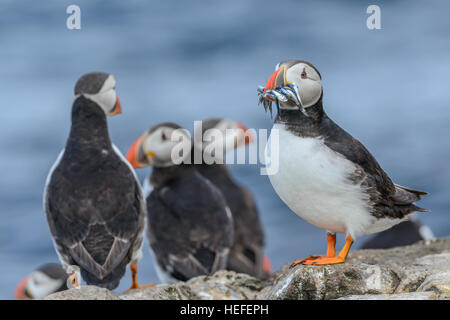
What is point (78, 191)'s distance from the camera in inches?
255

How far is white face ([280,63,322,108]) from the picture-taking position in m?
4.73

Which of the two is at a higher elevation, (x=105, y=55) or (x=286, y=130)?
(x=105, y=55)

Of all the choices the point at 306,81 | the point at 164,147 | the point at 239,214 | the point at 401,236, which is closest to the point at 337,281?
the point at 306,81

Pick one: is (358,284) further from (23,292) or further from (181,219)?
(23,292)

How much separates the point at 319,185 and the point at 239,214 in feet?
16.9

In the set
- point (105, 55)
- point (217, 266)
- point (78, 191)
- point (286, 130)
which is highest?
point (105, 55)

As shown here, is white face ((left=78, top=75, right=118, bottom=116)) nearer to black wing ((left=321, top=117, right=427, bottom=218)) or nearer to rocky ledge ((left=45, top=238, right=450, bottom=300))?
rocky ledge ((left=45, top=238, right=450, bottom=300))

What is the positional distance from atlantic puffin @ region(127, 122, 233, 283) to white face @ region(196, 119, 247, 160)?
1563mm

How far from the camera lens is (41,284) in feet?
33.1

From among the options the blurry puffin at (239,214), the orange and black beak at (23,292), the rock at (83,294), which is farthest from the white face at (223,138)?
the rock at (83,294)

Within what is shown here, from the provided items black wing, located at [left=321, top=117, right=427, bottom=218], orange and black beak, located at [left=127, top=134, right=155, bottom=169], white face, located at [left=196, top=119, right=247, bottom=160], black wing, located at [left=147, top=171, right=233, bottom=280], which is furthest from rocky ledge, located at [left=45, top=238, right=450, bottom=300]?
white face, located at [left=196, top=119, right=247, bottom=160]

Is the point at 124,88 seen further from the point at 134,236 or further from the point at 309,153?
the point at 309,153
